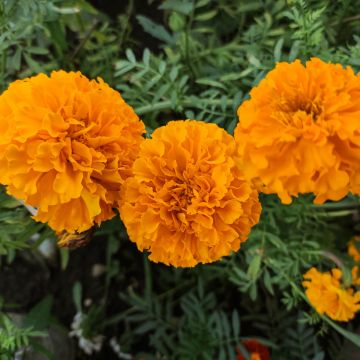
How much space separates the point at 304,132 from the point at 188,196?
230mm

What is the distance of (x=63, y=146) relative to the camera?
2.48 ft

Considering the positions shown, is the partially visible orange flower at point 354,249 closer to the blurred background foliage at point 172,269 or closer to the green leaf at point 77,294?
the blurred background foliage at point 172,269

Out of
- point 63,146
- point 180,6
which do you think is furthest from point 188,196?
point 180,6

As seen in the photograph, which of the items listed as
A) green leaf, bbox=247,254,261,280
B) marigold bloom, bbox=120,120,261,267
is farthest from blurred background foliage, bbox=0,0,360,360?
marigold bloom, bbox=120,120,261,267

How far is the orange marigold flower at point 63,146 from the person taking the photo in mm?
743

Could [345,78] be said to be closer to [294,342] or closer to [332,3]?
[332,3]

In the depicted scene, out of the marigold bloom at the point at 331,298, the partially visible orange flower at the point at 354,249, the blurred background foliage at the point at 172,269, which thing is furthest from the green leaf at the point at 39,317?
the partially visible orange flower at the point at 354,249

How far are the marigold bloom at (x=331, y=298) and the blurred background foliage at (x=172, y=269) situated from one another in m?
0.03

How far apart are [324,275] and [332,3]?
2.28ft

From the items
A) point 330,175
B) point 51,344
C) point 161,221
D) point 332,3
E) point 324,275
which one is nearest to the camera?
point 330,175

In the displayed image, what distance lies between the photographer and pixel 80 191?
2.45ft

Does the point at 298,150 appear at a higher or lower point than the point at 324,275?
higher

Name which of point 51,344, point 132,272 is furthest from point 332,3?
point 51,344

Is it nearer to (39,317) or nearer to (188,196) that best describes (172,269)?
(39,317)
